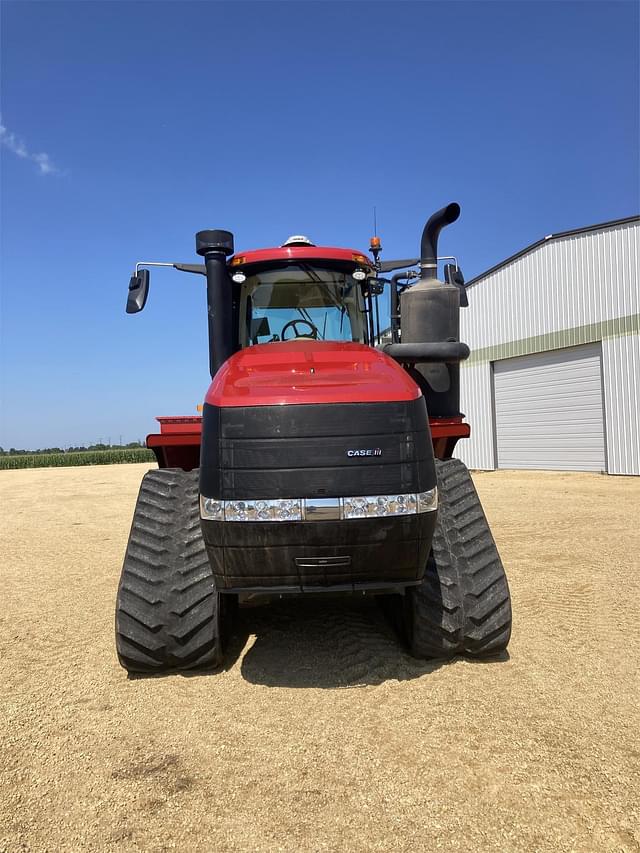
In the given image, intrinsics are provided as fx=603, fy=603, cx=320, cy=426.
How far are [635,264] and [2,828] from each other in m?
17.2

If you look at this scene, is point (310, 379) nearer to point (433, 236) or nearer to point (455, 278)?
point (455, 278)

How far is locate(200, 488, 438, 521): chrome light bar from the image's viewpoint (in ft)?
9.68

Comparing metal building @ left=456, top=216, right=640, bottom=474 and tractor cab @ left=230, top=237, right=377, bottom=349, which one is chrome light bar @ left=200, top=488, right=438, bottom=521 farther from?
metal building @ left=456, top=216, right=640, bottom=474

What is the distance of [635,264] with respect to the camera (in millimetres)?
15531

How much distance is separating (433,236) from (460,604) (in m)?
3.17

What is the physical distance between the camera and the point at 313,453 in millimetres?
2980

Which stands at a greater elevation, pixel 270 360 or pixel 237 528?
pixel 270 360

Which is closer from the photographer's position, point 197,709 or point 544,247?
point 197,709

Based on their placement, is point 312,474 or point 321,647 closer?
point 312,474

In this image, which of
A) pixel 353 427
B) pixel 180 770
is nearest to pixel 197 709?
pixel 180 770

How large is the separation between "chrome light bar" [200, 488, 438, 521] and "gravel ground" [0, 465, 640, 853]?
1030mm

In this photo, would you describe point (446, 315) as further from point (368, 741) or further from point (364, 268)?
point (368, 741)

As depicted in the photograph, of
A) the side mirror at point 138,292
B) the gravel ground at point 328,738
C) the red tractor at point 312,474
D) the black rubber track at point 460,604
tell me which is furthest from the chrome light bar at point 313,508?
the side mirror at point 138,292

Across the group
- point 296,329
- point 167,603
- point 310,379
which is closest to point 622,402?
point 296,329
